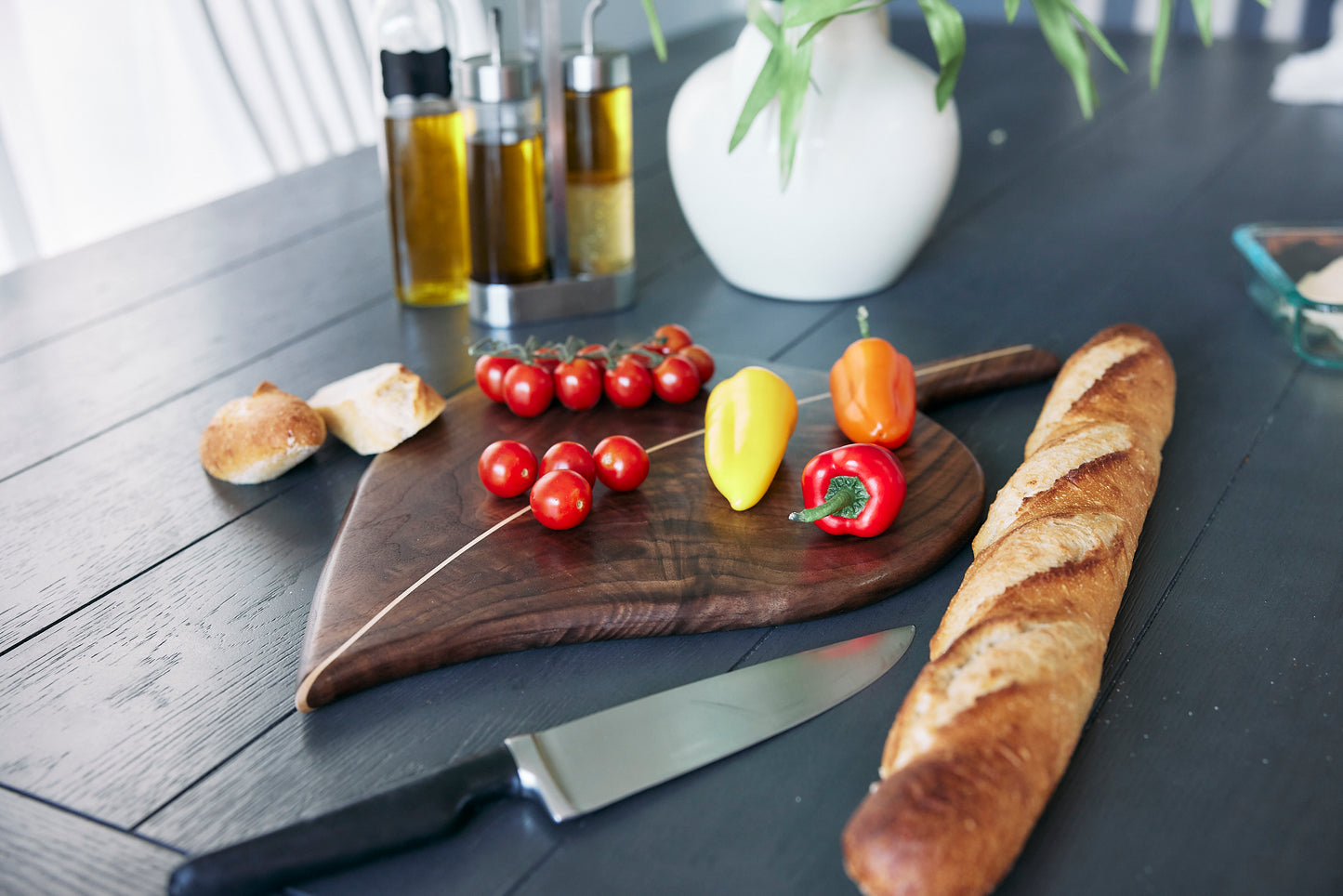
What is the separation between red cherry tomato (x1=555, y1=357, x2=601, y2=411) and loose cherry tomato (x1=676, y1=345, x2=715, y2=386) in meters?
0.09

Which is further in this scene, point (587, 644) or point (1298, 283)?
point (1298, 283)

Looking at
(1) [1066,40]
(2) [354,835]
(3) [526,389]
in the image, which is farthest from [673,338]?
(2) [354,835]

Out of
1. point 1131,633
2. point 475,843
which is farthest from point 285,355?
point 1131,633

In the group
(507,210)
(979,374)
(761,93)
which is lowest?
(979,374)

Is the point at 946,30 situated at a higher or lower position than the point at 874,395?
higher

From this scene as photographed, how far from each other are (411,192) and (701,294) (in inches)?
15.1

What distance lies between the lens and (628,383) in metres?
1.13

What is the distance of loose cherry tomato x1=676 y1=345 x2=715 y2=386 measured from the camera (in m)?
1.16

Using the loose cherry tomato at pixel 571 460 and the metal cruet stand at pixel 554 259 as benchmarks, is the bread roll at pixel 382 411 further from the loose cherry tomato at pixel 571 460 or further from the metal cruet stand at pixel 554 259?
the metal cruet stand at pixel 554 259

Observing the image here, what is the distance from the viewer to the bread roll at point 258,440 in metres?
1.04

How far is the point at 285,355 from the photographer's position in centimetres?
131

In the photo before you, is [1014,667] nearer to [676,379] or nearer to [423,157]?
[676,379]

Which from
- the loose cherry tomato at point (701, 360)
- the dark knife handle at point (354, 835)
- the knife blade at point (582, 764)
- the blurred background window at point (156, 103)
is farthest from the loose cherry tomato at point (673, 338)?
the blurred background window at point (156, 103)

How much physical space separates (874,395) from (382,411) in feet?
1.51
